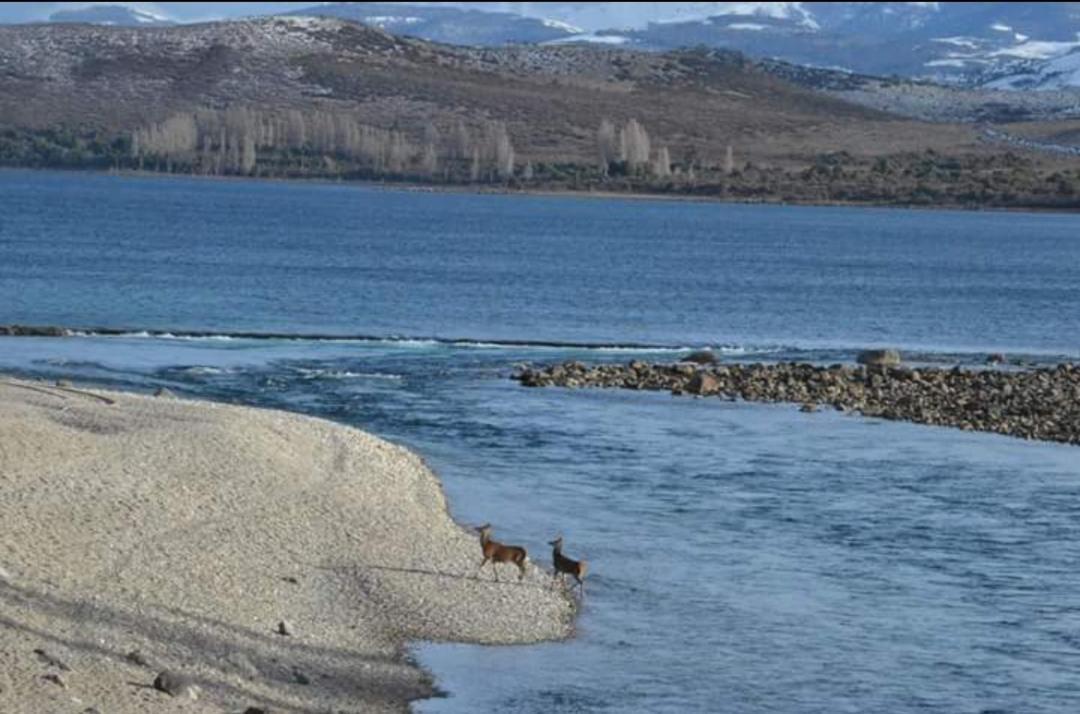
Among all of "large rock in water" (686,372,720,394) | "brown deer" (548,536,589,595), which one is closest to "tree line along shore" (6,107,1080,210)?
"large rock in water" (686,372,720,394)

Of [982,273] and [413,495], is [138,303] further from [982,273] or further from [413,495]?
[982,273]

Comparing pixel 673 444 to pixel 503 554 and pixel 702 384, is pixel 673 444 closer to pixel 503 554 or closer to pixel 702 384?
pixel 702 384

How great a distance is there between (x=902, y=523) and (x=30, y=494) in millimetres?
11099

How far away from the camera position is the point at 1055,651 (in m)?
20.9

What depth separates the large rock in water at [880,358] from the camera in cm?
4544

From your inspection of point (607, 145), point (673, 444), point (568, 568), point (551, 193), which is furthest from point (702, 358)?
point (551, 193)

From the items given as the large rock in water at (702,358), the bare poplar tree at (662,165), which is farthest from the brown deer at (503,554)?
the bare poplar tree at (662,165)

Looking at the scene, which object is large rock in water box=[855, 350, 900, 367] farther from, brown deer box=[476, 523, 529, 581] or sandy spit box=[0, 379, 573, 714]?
brown deer box=[476, 523, 529, 581]

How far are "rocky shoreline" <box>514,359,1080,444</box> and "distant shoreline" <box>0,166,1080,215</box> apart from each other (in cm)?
12468

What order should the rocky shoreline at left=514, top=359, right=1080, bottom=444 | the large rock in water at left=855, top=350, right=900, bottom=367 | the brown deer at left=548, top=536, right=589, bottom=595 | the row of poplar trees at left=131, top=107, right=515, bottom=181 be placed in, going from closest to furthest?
1. the brown deer at left=548, top=536, right=589, bottom=595
2. the rocky shoreline at left=514, top=359, right=1080, bottom=444
3. the large rock in water at left=855, top=350, right=900, bottom=367
4. the row of poplar trees at left=131, top=107, right=515, bottom=181

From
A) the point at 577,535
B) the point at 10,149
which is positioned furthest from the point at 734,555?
the point at 10,149

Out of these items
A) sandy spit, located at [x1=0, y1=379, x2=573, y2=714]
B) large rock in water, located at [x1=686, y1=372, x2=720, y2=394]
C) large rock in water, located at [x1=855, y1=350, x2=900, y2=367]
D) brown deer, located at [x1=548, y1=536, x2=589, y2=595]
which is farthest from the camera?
large rock in water, located at [x1=855, y1=350, x2=900, y2=367]

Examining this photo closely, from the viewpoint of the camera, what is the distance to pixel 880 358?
4569 cm

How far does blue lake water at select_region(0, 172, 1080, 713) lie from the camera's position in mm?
19938
